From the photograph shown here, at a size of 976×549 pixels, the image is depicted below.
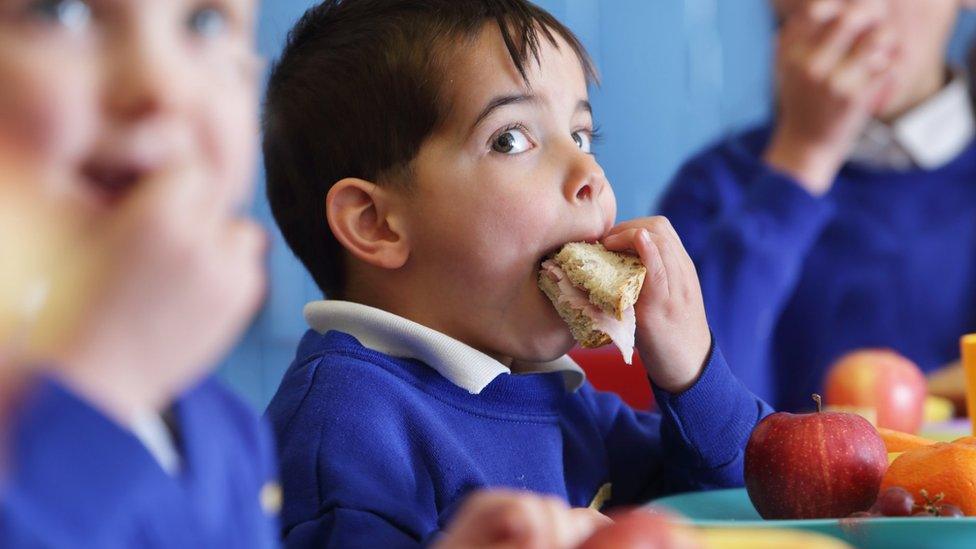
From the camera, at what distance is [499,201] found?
944 millimetres

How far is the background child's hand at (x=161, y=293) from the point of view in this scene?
367 millimetres

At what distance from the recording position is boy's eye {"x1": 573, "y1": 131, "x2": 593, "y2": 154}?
3.33 ft

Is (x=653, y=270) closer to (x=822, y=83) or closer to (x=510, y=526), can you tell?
(x=510, y=526)

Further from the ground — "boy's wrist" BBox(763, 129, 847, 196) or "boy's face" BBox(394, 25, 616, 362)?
"boy's face" BBox(394, 25, 616, 362)

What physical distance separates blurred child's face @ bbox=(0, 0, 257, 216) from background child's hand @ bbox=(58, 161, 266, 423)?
1cm

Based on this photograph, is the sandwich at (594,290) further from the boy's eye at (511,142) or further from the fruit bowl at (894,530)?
the fruit bowl at (894,530)

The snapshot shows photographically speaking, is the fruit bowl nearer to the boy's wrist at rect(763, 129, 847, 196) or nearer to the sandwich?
the sandwich

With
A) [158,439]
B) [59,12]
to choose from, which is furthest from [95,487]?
[59,12]

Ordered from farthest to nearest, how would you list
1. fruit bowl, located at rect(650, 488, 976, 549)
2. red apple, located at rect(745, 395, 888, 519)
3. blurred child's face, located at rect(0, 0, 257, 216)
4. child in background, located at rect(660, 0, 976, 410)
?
child in background, located at rect(660, 0, 976, 410), red apple, located at rect(745, 395, 888, 519), fruit bowl, located at rect(650, 488, 976, 549), blurred child's face, located at rect(0, 0, 257, 216)

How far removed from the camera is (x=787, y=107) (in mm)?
2018

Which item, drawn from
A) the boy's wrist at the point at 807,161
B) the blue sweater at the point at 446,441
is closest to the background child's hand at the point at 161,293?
the blue sweater at the point at 446,441

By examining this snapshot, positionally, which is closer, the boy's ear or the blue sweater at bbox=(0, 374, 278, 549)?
the blue sweater at bbox=(0, 374, 278, 549)

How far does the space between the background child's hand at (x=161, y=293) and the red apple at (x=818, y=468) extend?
593mm

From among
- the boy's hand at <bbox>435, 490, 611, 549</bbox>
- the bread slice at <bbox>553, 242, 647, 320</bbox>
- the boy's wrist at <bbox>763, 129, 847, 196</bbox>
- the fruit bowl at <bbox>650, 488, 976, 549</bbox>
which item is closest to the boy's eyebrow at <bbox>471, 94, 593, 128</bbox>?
the bread slice at <bbox>553, 242, 647, 320</bbox>
